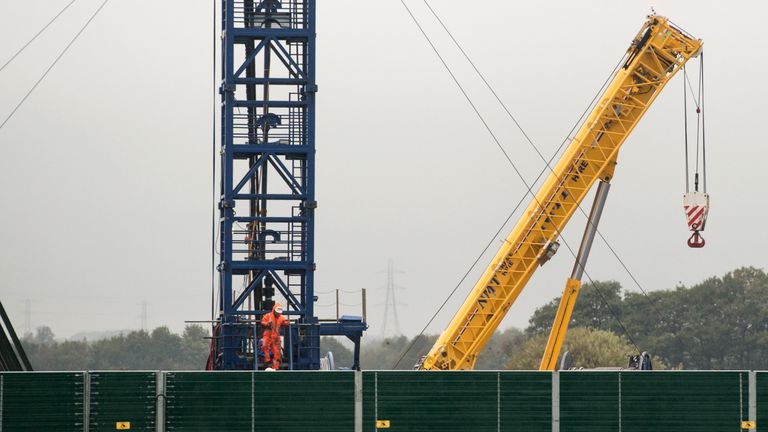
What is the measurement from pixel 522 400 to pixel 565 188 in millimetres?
21174

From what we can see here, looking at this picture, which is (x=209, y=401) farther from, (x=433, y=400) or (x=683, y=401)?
(x=683, y=401)

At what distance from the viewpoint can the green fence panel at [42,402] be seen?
39969 mm

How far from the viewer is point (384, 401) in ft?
135

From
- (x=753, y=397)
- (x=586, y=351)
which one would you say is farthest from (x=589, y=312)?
(x=753, y=397)

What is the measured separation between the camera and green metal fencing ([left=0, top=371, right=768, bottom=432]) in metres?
40.3

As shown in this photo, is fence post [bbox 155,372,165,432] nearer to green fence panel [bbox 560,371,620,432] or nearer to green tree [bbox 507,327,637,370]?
green fence panel [bbox 560,371,620,432]

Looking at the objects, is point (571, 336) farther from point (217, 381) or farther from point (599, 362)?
point (217, 381)

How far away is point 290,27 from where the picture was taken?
56.5 metres

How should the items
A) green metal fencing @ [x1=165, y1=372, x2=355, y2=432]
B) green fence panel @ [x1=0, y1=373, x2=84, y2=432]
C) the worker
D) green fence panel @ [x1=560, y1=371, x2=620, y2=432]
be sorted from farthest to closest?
Answer: 1. the worker
2. green fence panel @ [x1=560, y1=371, x2=620, y2=432]
3. green metal fencing @ [x1=165, y1=372, x2=355, y2=432]
4. green fence panel @ [x1=0, y1=373, x2=84, y2=432]

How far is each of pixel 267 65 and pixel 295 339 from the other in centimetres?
976

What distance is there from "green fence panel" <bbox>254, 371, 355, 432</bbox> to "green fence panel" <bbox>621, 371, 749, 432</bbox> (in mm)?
7284

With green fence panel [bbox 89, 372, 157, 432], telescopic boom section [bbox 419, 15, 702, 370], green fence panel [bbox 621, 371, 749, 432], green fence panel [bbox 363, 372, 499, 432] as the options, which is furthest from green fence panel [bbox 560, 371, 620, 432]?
telescopic boom section [bbox 419, 15, 702, 370]

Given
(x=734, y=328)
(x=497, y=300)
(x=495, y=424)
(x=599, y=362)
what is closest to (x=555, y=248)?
(x=497, y=300)

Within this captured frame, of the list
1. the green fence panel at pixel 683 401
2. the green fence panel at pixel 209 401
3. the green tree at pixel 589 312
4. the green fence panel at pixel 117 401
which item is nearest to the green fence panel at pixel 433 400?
the green fence panel at pixel 209 401
